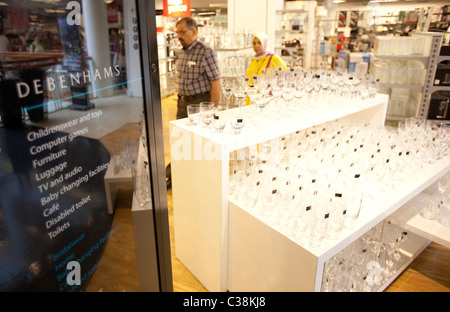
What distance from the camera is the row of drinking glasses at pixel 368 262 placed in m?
1.96

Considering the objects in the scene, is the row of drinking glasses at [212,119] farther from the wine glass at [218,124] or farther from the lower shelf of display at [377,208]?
the lower shelf of display at [377,208]

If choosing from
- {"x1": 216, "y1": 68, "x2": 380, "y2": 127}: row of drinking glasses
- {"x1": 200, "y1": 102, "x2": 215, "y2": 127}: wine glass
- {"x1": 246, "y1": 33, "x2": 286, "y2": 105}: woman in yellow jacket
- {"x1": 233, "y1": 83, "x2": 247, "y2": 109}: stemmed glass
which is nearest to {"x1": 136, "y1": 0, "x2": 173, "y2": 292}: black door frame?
{"x1": 200, "y1": 102, "x2": 215, "y2": 127}: wine glass

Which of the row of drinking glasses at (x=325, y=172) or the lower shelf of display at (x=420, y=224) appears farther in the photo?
the lower shelf of display at (x=420, y=224)

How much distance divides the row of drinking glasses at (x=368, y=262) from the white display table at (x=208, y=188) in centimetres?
33

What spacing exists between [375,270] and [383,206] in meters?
0.56

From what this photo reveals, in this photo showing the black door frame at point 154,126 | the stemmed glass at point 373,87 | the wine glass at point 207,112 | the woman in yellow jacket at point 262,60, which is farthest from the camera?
the woman in yellow jacket at point 262,60

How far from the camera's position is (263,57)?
13.8ft

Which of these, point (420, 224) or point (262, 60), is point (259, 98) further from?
point (262, 60)

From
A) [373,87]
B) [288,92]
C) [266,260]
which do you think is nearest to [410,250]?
[373,87]

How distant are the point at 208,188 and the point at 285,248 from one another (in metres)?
0.64

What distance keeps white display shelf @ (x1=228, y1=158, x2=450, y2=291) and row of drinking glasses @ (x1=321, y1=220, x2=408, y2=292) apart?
14 cm

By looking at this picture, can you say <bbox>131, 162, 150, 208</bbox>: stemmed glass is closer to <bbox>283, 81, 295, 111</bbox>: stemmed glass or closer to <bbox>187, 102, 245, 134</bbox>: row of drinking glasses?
<bbox>187, 102, 245, 134</bbox>: row of drinking glasses

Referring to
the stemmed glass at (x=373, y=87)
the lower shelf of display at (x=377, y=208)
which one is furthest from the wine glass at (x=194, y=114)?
the stemmed glass at (x=373, y=87)

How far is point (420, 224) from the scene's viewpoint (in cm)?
233
